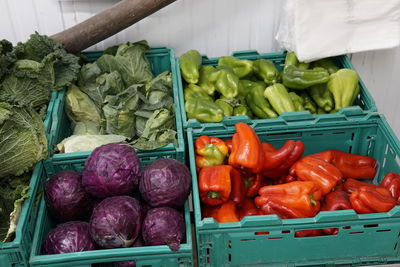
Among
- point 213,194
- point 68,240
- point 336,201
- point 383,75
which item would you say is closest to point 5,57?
point 68,240

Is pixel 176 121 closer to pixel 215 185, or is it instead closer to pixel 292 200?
pixel 215 185

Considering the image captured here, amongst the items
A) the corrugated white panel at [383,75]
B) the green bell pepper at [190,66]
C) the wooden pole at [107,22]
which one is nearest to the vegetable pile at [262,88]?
the green bell pepper at [190,66]

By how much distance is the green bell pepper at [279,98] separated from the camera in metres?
2.41

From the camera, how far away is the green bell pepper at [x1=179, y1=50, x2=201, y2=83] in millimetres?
2574

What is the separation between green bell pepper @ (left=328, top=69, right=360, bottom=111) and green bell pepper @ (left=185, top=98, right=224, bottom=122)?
0.61 meters

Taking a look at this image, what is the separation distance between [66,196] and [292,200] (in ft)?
3.08

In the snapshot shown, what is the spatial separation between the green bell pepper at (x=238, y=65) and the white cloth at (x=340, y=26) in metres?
0.27

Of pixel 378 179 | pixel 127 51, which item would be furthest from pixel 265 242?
pixel 127 51

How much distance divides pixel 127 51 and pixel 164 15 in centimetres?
33

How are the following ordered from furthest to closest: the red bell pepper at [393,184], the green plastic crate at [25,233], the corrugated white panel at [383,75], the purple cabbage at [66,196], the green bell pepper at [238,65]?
the corrugated white panel at [383,75] < the green bell pepper at [238,65] < the red bell pepper at [393,184] < the purple cabbage at [66,196] < the green plastic crate at [25,233]

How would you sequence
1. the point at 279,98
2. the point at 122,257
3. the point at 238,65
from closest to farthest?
the point at 122,257 < the point at 279,98 < the point at 238,65

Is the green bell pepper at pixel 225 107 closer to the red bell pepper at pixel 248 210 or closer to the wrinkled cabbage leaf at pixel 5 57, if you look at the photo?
the red bell pepper at pixel 248 210

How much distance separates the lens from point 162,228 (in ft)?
5.98

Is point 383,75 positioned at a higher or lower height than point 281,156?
higher
